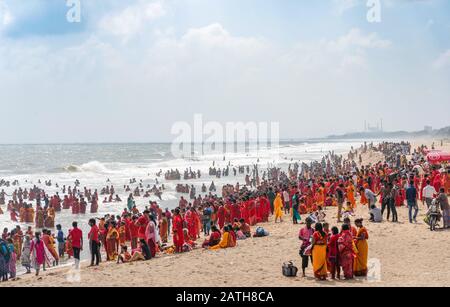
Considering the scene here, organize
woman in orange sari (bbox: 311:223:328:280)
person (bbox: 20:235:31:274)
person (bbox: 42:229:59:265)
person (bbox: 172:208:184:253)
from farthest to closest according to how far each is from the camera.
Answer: person (bbox: 172:208:184:253), person (bbox: 42:229:59:265), person (bbox: 20:235:31:274), woman in orange sari (bbox: 311:223:328:280)

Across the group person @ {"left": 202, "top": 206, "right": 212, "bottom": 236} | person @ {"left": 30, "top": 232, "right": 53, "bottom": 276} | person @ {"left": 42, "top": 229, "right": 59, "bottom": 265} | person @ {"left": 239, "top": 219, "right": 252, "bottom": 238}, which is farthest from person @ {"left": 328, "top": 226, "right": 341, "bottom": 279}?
person @ {"left": 42, "top": 229, "right": 59, "bottom": 265}

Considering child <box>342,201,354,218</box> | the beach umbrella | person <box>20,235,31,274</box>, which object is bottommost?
person <box>20,235,31,274</box>

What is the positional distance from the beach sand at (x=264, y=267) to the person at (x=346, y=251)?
0.85 feet

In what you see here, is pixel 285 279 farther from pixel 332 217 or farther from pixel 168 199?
pixel 168 199

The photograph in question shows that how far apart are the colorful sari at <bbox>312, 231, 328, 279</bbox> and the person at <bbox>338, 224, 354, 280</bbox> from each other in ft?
1.16

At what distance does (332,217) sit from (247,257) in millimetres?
6030

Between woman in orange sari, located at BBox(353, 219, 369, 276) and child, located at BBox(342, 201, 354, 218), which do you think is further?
child, located at BBox(342, 201, 354, 218)

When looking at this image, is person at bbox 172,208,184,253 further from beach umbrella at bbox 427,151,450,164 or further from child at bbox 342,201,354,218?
beach umbrella at bbox 427,151,450,164

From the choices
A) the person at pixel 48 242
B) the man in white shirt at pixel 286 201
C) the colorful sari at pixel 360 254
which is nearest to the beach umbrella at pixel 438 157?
the man in white shirt at pixel 286 201

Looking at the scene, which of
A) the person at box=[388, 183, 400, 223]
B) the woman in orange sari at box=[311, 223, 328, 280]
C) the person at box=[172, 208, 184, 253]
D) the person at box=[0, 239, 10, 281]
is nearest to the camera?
the woman in orange sari at box=[311, 223, 328, 280]

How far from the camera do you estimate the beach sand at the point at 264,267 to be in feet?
33.7

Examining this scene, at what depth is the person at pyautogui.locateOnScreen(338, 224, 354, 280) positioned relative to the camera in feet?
33.2

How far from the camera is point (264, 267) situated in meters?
11.7
